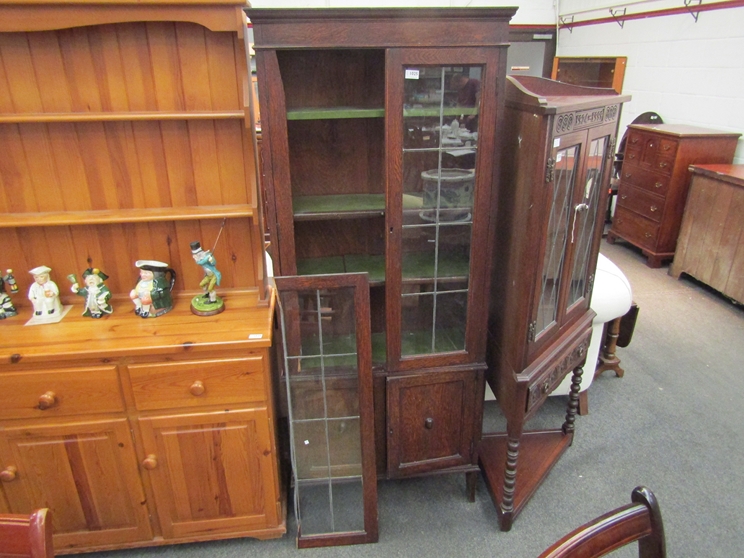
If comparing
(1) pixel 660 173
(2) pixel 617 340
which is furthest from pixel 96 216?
(1) pixel 660 173

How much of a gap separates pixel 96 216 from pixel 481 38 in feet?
4.50

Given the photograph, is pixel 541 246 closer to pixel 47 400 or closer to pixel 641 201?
pixel 47 400

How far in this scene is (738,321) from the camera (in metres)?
3.37

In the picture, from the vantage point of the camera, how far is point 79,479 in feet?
5.64

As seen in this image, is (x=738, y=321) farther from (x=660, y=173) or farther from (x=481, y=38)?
(x=481, y=38)

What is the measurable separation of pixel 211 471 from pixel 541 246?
4.38 feet

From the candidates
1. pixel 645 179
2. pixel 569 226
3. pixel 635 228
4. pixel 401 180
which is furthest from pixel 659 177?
pixel 401 180

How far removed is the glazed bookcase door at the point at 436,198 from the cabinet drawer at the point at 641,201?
3.12 m

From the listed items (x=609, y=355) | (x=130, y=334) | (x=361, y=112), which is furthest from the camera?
(x=609, y=355)

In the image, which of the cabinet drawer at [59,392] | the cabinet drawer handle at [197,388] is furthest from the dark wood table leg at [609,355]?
the cabinet drawer at [59,392]

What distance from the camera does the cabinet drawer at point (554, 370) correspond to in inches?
70.1

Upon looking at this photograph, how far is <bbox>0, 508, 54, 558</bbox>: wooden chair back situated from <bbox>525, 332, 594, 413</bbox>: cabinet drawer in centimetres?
139

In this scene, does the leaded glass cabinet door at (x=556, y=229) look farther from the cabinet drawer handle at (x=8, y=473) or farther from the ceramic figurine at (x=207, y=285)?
the cabinet drawer handle at (x=8, y=473)

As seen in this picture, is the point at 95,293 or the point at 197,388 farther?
the point at 95,293
